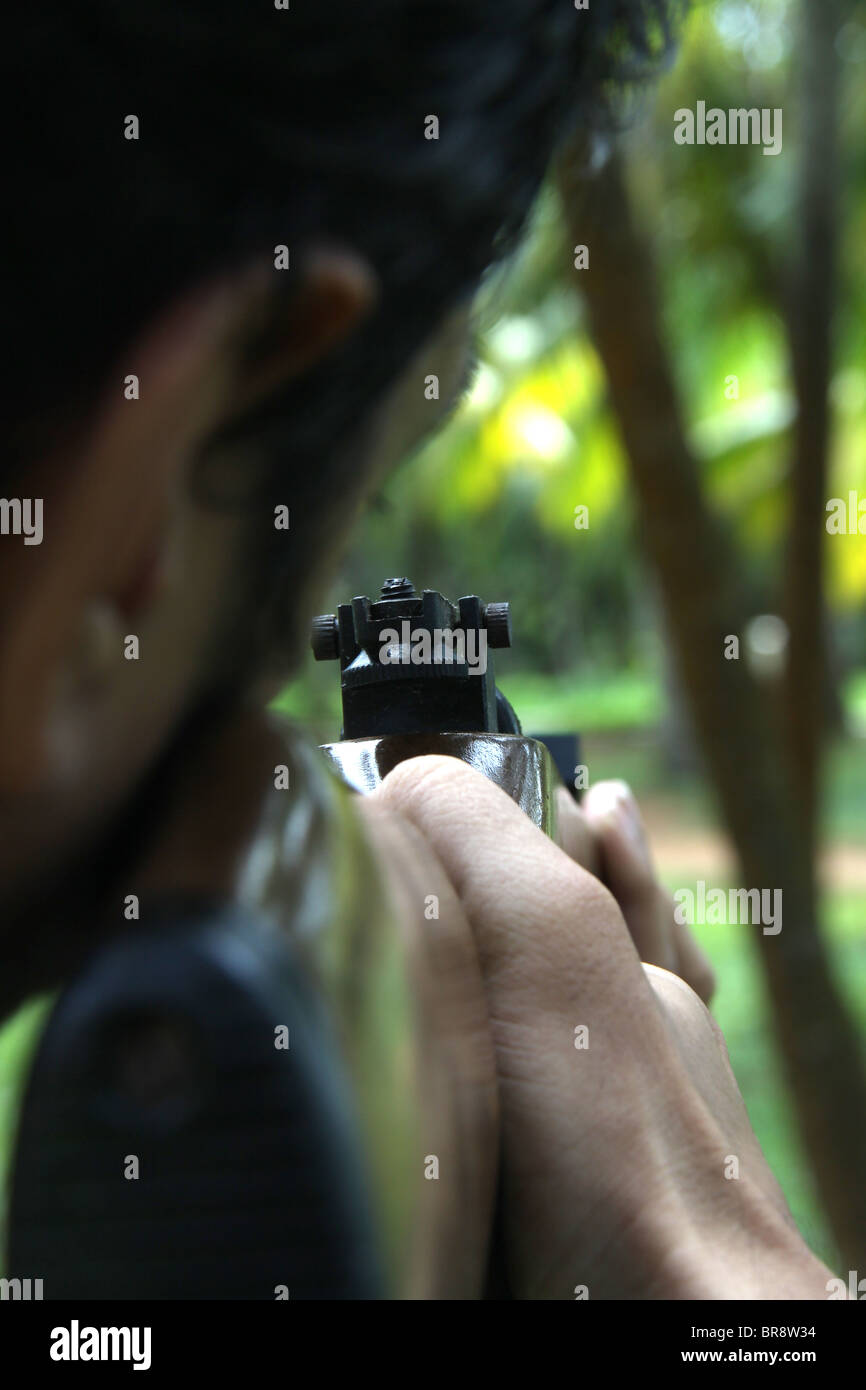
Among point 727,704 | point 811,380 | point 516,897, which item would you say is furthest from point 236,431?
point 811,380

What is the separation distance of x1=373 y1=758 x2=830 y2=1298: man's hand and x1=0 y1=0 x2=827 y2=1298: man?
0.26 ft

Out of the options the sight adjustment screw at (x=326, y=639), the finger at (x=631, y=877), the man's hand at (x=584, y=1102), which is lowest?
the man's hand at (x=584, y=1102)

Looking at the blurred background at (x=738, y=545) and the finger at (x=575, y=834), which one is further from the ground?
the blurred background at (x=738, y=545)

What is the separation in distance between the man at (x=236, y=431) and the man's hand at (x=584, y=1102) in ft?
0.26

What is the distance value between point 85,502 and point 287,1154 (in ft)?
0.52

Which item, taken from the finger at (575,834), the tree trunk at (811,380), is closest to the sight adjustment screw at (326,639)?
the finger at (575,834)

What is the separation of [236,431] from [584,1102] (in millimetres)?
317

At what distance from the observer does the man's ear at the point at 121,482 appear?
0.99 ft

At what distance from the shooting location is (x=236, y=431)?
1.08ft

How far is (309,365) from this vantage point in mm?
329

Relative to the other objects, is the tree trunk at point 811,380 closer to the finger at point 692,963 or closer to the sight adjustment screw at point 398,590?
the finger at point 692,963

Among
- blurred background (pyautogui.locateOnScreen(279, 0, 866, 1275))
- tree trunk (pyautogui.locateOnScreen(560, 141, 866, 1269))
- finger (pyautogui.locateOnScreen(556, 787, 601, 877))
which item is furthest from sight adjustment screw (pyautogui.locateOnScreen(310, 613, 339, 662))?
tree trunk (pyautogui.locateOnScreen(560, 141, 866, 1269))

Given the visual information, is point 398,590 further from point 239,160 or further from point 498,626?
point 239,160
